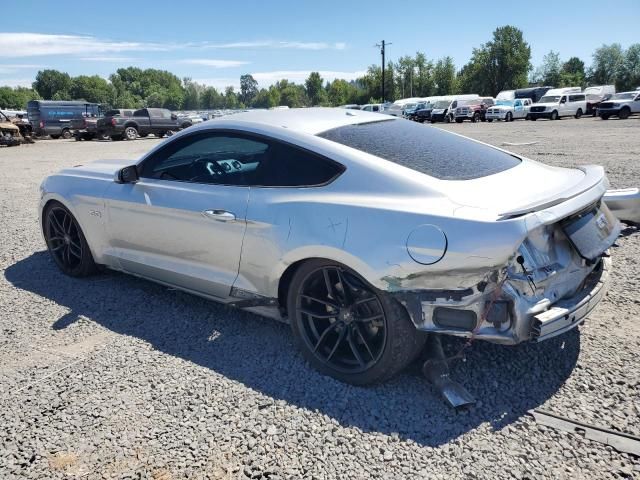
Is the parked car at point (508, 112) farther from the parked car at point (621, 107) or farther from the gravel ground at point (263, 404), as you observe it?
the gravel ground at point (263, 404)

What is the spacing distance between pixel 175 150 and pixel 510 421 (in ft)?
9.30

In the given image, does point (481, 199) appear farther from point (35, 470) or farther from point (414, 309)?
point (35, 470)

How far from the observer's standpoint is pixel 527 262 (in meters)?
2.37

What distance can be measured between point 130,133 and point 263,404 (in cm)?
2723

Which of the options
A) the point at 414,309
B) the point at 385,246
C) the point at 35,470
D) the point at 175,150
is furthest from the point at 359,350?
the point at 175,150

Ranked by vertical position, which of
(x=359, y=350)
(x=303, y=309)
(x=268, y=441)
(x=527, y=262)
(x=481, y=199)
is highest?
(x=481, y=199)

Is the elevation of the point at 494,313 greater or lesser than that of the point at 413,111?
lesser

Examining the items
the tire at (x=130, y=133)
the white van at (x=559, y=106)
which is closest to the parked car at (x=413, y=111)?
the white van at (x=559, y=106)

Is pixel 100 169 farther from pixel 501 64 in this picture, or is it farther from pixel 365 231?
pixel 501 64

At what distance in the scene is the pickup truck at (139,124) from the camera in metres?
26.5

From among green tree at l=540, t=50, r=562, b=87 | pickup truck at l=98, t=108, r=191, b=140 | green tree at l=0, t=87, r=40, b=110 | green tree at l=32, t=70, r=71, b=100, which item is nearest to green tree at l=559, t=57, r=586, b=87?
green tree at l=540, t=50, r=562, b=87

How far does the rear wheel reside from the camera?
2689 centimetres

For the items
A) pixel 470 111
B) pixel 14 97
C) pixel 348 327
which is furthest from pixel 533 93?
pixel 14 97

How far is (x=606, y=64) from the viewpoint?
93000mm
